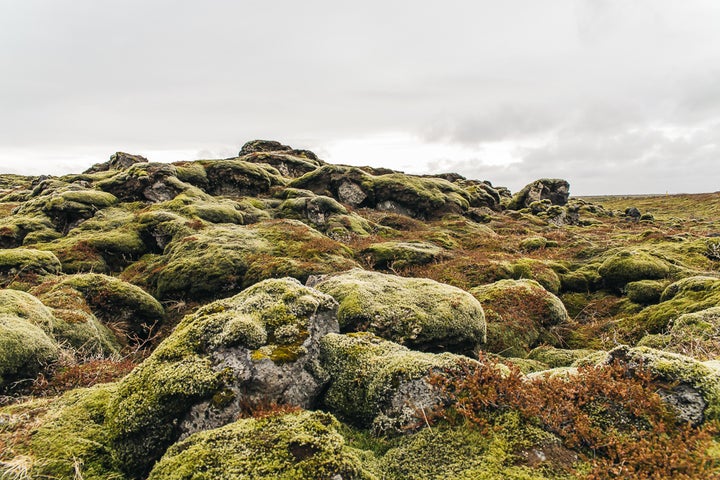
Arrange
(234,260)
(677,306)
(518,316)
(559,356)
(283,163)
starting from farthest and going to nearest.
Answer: (283,163), (234,260), (518,316), (677,306), (559,356)

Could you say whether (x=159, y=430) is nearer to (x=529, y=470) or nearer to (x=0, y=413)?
(x=0, y=413)

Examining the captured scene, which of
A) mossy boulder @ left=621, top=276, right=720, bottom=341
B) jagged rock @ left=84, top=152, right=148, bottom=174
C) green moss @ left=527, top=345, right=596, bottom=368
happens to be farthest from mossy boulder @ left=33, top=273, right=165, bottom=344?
jagged rock @ left=84, top=152, right=148, bottom=174

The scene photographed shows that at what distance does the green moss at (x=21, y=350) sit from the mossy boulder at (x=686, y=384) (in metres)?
11.2

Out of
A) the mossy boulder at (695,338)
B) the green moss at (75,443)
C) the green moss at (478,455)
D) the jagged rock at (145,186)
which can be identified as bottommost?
the green moss at (75,443)

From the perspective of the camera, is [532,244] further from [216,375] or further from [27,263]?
[27,263]

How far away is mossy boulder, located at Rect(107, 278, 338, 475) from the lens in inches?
216

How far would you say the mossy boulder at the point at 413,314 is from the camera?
8.80 metres

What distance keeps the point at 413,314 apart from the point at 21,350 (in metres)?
8.45

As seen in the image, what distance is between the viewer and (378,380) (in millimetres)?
6348

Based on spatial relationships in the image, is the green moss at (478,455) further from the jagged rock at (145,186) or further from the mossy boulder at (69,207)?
the jagged rock at (145,186)

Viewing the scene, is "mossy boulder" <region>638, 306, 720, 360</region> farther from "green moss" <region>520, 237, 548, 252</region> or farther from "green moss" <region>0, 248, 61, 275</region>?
"green moss" <region>0, 248, 61, 275</region>

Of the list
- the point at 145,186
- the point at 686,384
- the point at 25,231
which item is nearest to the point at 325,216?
the point at 145,186

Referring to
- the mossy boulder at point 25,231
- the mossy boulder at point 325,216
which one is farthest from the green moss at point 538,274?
the mossy boulder at point 25,231

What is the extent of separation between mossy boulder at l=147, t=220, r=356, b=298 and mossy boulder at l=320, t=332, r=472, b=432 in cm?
956
